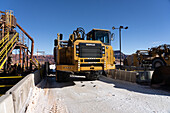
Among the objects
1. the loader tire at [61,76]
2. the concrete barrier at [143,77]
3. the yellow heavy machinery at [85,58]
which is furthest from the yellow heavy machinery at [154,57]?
the loader tire at [61,76]

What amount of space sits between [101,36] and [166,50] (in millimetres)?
9014

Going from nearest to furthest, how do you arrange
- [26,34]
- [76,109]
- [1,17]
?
→ [76,109]
[1,17]
[26,34]

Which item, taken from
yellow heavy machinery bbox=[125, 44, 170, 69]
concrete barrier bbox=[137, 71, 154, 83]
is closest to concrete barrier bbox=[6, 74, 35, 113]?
concrete barrier bbox=[137, 71, 154, 83]

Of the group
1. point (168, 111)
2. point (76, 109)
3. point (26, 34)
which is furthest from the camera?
point (26, 34)

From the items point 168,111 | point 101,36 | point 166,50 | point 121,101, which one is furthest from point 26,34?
point 166,50

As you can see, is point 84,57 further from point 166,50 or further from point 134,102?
point 166,50

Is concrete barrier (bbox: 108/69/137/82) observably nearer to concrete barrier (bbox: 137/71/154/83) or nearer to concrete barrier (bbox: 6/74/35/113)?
concrete barrier (bbox: 137/71/154/83)

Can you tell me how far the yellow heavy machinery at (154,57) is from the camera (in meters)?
12.6

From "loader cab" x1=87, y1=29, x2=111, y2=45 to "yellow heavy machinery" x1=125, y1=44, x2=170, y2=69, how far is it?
7791 mm

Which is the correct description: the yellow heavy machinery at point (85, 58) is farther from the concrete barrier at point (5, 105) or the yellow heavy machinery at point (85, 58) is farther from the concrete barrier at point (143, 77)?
the concrete barrier at point (5, 105)

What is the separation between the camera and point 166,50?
13.0 m

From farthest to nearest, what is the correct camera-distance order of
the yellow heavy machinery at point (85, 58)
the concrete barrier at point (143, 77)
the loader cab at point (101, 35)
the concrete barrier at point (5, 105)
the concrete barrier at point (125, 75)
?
the loader cab at point (101, 35)
the concrete barrier at point (125, 75)
the concrete barrier at point (143, 77)
the yellow heavy machinery at point (85, 58)
the concrete barrier at point (5, 105)

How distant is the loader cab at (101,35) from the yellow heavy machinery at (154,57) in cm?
779

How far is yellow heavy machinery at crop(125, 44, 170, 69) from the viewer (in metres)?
12.6
